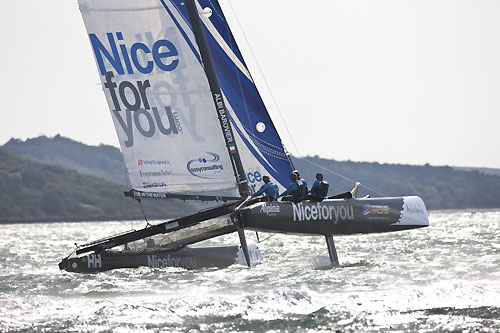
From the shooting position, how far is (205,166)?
572 inches

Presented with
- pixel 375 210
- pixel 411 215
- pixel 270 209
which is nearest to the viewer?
pixel 270 209

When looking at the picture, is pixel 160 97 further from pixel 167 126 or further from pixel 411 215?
pixel 411 215

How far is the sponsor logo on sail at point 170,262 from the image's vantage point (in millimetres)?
14352

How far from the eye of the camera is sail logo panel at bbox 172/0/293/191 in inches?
596

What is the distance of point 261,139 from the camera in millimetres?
15203

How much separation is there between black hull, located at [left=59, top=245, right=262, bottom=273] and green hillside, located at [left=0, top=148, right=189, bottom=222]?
10321cm

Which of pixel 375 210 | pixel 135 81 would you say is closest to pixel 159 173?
pixel 135 81

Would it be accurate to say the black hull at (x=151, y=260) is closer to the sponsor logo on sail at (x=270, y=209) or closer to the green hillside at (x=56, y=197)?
the sponsor logo on sail at (x=270, y=209)

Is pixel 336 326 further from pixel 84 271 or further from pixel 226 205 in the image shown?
pixel 84 271

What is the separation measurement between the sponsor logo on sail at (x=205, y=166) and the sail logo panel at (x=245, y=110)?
0.89 metres

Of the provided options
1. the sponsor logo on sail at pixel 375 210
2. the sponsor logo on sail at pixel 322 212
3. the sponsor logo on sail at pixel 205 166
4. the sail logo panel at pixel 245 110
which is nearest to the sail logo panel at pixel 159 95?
the sponsor logo on sail at pixel 205 166

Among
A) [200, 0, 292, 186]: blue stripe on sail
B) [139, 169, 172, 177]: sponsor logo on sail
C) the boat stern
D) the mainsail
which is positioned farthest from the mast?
the boat stern

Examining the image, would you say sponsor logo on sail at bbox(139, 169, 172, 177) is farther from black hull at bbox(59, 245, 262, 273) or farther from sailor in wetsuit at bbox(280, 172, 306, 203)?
sailor in wetsuit at bbox(280, 172, 306, 203)

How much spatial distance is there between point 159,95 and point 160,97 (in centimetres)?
4
